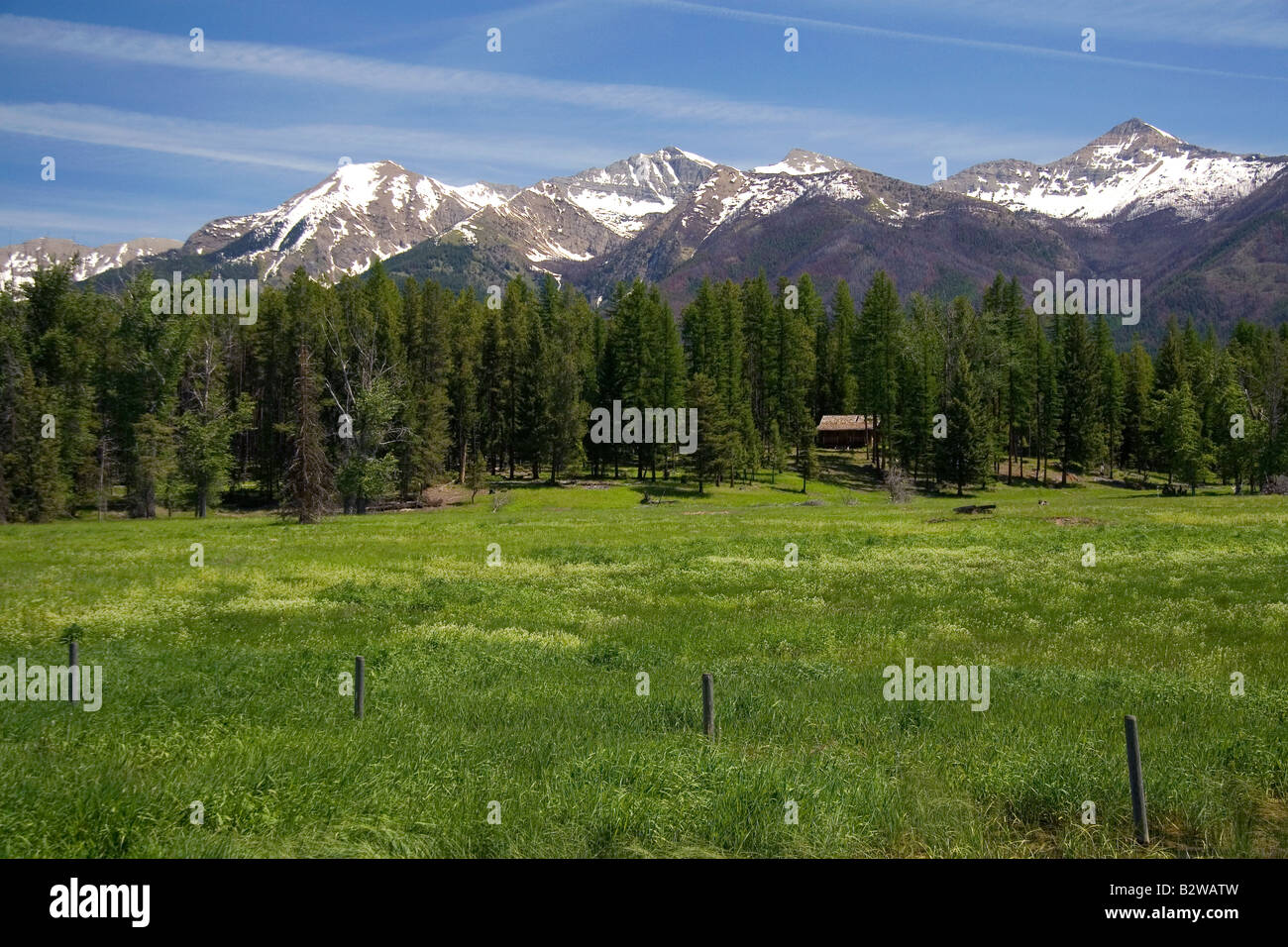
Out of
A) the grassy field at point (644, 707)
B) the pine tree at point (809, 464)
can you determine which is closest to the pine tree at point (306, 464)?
the grassy field at point (644, 707)

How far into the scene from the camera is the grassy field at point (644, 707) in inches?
353

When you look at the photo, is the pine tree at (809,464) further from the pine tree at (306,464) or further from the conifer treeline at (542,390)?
the pine tree at (306,464)

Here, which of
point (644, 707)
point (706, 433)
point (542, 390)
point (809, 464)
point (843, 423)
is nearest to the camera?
point (644, 707)

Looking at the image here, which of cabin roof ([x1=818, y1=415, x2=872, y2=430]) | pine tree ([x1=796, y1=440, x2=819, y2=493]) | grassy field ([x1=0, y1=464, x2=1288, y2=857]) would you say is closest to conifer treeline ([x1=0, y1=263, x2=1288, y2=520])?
pine tree ([x1=796, y1=440, x2=819, y2=493])

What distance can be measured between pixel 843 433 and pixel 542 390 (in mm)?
47362

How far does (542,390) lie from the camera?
8525 cm

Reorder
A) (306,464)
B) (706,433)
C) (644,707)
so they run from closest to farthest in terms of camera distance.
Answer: (644,707)
(306,464)
(706,433)

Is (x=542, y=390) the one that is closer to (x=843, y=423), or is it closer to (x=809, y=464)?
(x=809, y=464)

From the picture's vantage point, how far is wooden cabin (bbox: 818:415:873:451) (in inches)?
4412

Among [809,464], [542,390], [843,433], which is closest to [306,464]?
[542,390]

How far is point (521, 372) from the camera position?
300 ft

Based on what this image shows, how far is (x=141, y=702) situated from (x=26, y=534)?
40.8 m
